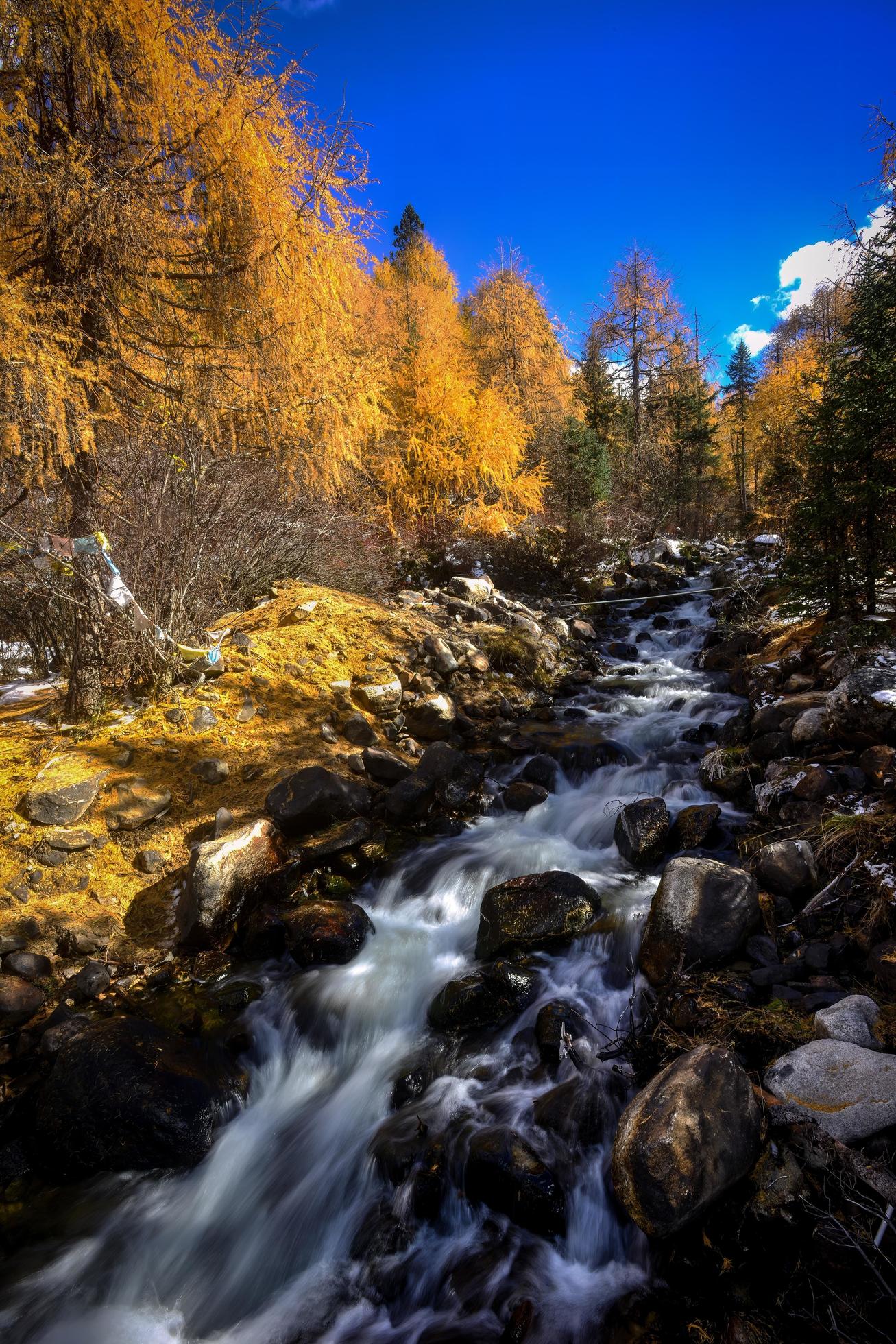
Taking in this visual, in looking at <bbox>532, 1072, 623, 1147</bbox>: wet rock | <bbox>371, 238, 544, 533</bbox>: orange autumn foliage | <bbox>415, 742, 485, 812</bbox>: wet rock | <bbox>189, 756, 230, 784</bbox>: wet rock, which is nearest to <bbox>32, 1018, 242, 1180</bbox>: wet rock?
<bbox>532, 1072, 623, 1147</bbox>: wet rock

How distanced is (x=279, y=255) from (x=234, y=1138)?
6.88 meters

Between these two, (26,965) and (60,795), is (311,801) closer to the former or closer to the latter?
(60,795)

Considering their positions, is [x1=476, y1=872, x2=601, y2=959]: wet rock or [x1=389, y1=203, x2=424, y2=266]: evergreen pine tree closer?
[x1=476, y1=872, x2=601, y2=959]: wet rock

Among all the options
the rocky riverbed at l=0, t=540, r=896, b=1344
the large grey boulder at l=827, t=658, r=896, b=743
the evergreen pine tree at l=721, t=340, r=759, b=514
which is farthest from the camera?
the evergreen pine tree at l=721, t=340, r=759, b=514

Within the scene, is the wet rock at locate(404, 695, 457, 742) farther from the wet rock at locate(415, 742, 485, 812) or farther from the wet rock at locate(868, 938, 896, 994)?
the wet rock at locate(868, 938, 896, 994)

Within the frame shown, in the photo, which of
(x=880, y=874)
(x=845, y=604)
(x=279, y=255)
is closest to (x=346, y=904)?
(x=880, y=874)

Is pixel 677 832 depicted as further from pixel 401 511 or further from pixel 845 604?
pixel 401 511

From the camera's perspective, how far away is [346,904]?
16.2 ft

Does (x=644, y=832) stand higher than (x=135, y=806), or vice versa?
(x=135, y=806)

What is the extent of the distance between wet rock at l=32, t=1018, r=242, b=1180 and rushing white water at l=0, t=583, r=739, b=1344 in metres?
0.19

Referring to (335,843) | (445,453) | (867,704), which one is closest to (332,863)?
(335,843)

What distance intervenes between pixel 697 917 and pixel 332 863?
3076 mm

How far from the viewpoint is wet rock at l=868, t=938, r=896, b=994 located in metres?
3.18

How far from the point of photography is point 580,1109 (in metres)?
3.30
